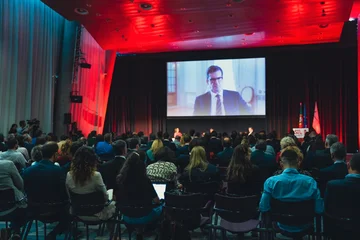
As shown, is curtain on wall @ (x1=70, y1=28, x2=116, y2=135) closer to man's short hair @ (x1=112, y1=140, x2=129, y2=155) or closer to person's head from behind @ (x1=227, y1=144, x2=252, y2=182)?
man's short hair @ (x1=112, y1=140, x2=129, y2=155)

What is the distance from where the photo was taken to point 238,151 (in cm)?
381

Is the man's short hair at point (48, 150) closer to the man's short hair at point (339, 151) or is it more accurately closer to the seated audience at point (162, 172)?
the seated audience at point (162, 172)

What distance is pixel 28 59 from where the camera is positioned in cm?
1089

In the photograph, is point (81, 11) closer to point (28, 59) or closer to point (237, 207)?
point (28, 59)

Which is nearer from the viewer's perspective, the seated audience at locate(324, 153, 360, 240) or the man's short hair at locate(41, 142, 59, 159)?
the seated audience at locate(324, 153, 360, 240)

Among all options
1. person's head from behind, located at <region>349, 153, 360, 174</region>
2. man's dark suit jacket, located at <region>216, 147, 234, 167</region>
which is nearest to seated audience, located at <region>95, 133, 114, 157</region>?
man's dark suit jacket, located at <region>216, 147, 234, 167</region>

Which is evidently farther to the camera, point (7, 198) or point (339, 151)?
point (339, 151)

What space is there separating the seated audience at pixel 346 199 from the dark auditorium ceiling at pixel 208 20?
6.85 metres

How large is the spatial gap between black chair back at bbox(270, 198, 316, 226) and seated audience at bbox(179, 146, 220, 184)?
3.87ft

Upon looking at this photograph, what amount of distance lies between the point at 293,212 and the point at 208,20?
8292mm

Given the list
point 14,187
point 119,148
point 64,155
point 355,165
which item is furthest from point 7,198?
point 355,165

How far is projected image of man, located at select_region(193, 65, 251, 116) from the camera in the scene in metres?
13.7

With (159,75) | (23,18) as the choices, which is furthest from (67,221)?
(159,75)

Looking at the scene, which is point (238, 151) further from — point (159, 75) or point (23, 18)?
point (159, 75)
